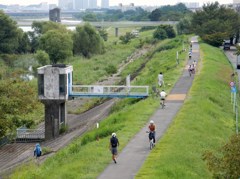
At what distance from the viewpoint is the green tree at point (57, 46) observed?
80.8 m

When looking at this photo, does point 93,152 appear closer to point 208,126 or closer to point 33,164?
point 33,164

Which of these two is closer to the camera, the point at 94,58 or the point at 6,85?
the point at 6,85

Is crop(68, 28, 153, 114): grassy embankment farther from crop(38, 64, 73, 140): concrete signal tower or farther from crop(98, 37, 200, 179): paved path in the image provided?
crop(98, 37, 200, 179): paved path

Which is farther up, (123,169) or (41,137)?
(123,169)

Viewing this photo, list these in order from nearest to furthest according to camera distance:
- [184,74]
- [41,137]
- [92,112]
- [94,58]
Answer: [41,137], [92,112], [184,74], [94,58]

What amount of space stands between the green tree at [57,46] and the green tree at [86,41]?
23.5ft

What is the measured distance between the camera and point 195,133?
90.4ft

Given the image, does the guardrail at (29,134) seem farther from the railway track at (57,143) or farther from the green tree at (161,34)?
the green tree at (161,34)

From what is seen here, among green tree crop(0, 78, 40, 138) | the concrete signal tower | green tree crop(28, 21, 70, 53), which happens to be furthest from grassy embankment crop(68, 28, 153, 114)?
green tree crop(0, 78, 40, 138)

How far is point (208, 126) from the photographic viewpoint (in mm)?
29781

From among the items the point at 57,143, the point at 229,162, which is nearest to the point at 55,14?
the point at 57,143

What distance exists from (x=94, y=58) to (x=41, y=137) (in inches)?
1904

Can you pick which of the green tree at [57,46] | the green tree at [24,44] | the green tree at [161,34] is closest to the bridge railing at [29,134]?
the green tree at [57,46]

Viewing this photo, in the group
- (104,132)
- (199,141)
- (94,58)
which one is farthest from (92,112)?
(94,58)
